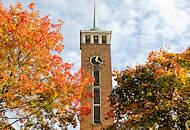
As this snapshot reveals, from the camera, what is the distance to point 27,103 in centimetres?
1020

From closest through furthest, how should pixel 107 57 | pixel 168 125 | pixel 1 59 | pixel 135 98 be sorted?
pixel 1 59
pixel 168 125
pixel 135 98
pixel 107 57

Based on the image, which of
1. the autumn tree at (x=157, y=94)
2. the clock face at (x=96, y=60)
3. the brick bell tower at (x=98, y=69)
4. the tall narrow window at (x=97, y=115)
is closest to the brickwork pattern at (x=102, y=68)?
the brick bell tower at (x=98, y=69)

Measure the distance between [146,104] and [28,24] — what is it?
25.3 feet

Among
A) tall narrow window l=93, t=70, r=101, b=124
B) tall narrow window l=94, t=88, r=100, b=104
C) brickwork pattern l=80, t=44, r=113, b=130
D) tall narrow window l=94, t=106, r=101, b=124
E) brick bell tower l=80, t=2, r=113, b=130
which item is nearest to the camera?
brickwork pattern l=80, t=44, r=113, b=130

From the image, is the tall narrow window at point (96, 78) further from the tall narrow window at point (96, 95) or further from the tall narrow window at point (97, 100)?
the tall narrow window at point (96, 95)

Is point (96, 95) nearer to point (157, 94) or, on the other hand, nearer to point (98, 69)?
point (98, 69)

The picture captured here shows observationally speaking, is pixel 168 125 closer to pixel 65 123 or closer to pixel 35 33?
pixel 65 123

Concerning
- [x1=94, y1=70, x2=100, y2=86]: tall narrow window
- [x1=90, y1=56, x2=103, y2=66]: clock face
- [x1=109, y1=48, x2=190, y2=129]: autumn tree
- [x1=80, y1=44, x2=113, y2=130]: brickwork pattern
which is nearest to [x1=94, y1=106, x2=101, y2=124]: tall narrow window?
[x1=80, y1=44, x2=113, y2=130]: brickwork pattern

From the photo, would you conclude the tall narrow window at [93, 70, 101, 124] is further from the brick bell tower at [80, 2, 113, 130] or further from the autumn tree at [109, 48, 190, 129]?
the autumn tree at [109, 48, 190, 129]

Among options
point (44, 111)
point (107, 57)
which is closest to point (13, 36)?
point (44, 111)

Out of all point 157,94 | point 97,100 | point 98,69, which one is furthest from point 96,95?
point 157,94

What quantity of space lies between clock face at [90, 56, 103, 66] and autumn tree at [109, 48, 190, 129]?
1939cm

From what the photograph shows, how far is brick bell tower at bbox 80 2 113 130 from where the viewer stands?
29.9m

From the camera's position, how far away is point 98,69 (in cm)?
3297
